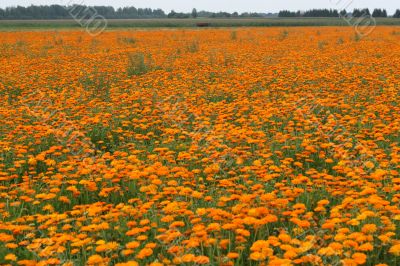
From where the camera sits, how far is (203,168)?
19.1 ft

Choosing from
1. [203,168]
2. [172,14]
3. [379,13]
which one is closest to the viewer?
[203,168]

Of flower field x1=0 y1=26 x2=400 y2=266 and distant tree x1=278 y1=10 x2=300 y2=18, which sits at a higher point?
distant tree x1=278 y1=10 x2=300 y2=18

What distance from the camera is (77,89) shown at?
10664 millimetres

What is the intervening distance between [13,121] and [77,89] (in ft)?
9.82

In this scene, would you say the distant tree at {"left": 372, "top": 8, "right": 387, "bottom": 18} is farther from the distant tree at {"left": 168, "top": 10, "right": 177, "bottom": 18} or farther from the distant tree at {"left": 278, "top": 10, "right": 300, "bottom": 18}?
the distant tree at {"left": 168, "top": 10, "right": 177, "bottom": 18}

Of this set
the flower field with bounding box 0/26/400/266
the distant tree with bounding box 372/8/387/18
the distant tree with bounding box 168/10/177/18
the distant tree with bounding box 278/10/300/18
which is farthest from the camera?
the distant tree with bounding box 168/10/177/18

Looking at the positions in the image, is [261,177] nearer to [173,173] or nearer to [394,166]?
[173,173]

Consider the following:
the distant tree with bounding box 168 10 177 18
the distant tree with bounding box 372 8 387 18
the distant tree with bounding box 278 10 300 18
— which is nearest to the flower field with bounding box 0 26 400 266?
the distant tree with bounding box 372 8 387 18

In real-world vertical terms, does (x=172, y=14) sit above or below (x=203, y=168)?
above

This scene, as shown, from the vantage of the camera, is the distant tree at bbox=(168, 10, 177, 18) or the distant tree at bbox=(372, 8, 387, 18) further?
the distant tree at bbox=(168, 10, 177, 18)

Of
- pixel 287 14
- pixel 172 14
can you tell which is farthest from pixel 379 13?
pixel 172 14

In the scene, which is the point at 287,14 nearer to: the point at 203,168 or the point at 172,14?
the point at 172,14

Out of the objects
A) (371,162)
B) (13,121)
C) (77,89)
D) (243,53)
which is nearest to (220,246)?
(371,162)

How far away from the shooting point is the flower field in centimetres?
357
